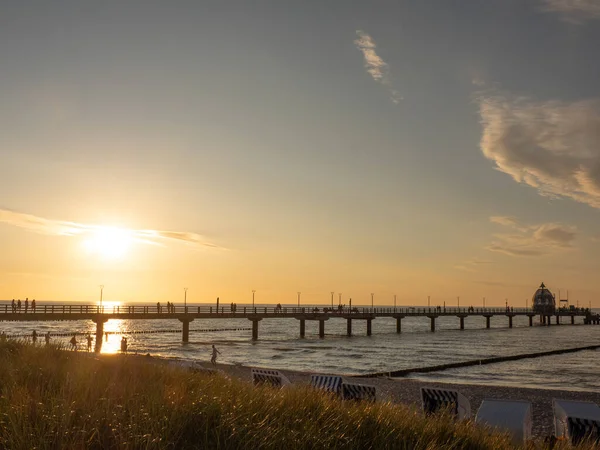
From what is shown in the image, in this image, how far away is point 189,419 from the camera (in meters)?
7.23

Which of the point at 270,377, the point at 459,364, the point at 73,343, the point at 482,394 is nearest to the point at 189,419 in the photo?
the point at 270,377

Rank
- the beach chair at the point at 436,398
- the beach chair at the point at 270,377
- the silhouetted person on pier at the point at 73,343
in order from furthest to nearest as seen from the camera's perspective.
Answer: the silhouetted person on pier at the point at 73,343 < the beach chair at the point at 270,377 < the beach chair at the point at 436,398

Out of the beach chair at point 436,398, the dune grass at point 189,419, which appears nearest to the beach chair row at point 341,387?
the beach chair at point 436,398

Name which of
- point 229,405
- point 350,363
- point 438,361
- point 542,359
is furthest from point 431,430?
point 542,359

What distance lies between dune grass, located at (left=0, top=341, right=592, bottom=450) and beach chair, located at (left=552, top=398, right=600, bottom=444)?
4.28 meters

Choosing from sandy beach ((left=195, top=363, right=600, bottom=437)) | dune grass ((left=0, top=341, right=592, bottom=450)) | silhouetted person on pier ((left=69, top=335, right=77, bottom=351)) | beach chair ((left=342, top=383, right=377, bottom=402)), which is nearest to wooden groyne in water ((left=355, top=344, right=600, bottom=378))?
sandy beach ((left=195, top=363, right=600, bottom=437))

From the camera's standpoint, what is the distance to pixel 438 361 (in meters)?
47.4

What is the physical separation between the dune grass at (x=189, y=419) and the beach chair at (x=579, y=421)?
4.28m

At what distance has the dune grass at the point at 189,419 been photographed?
21.3 feet

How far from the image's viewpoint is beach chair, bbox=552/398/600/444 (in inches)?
480

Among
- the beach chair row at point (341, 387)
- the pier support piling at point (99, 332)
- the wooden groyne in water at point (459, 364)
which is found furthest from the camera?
the pier support piling at point (99, 332)

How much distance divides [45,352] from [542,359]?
45684 mm

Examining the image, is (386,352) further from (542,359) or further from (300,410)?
(300,410)

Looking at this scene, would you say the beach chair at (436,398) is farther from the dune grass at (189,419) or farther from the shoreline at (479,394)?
the shoreline at (479,394)
